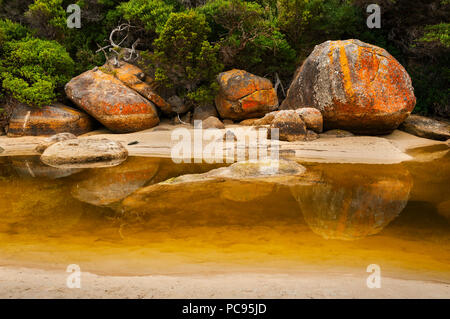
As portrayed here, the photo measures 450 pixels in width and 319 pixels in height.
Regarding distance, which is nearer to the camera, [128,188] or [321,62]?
[128,188]

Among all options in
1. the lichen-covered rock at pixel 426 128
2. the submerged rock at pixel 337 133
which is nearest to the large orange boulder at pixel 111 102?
the submerged rock at pixel 337 133

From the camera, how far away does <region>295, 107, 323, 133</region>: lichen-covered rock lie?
985cm

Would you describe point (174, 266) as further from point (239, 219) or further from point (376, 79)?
point (376, 79)

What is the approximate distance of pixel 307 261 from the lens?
3.00 metres

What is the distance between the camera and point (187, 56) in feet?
40.3

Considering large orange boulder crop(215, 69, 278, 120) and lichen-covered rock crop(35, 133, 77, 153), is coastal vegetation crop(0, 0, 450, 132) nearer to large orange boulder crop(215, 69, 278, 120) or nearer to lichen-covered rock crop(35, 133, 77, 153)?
large orange boulder crop(215, 69, 278, 120)

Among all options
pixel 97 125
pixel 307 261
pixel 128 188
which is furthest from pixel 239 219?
pixel 97 125

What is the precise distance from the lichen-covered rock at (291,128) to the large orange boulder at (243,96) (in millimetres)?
3520

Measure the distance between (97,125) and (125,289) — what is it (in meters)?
11.8

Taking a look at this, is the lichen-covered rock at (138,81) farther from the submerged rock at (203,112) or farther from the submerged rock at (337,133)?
the submerged rock at (337,133)

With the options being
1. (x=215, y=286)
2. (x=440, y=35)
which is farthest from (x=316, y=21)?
(x=215, y=286)

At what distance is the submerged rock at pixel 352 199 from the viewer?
397 centimetres

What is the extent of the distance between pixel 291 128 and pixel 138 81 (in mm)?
6912

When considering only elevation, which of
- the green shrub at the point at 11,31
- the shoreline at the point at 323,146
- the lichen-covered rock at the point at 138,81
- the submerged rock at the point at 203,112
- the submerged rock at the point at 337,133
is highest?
the green shrub at the point at 11,31
